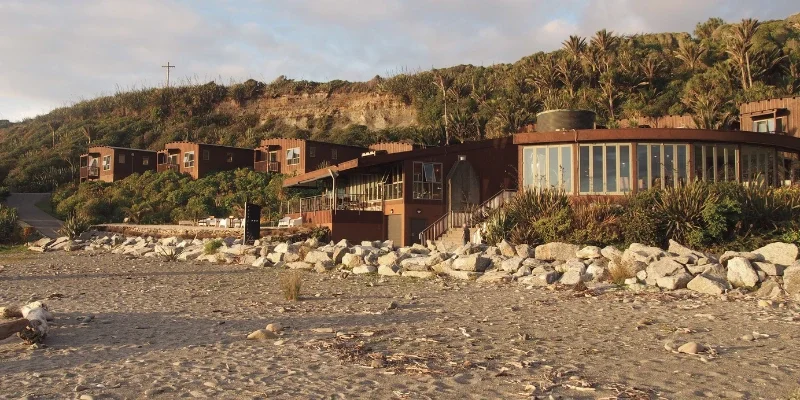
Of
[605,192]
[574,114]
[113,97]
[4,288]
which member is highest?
[113,97]

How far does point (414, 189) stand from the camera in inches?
1177

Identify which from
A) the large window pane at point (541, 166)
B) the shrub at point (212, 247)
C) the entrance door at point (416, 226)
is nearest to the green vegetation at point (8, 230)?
the shrub at point (212, 247)

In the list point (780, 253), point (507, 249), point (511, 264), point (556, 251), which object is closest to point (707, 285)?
point (780, 253)

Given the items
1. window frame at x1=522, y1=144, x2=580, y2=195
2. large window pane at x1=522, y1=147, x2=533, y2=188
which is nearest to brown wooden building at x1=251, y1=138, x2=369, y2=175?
large window pane at x1=522, y1=147, x2=533, y2=188

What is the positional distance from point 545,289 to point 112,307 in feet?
28.6

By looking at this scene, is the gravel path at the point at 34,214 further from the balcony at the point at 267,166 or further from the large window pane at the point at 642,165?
the large window pane at the point at 642,165

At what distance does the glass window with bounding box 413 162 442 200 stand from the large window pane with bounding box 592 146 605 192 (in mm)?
8370

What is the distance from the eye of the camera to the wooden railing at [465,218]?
23.1 m

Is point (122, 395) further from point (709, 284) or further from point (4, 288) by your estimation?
point (4, 288)

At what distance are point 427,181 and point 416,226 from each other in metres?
2.08

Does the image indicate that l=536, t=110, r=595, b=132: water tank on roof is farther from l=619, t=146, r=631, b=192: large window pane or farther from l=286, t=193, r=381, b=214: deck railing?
l=286, t=193, r=381, b=214: deck railing

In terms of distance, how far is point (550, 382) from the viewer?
6812mm

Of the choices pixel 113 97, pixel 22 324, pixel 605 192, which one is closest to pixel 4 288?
pixel 22 324

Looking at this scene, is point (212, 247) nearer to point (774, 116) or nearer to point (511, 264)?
point (511, 264)
